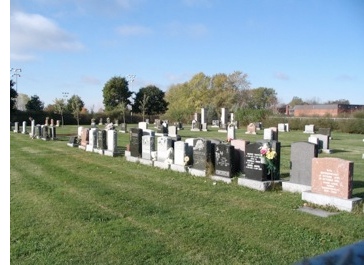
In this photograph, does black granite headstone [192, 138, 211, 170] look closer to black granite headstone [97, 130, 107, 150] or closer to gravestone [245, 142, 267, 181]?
gravestone [245, 142, 267, 181]

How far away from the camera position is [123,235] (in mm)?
5773

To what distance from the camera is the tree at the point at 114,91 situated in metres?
76.6

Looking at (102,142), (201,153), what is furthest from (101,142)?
(201,153)

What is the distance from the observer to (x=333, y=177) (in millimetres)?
7523

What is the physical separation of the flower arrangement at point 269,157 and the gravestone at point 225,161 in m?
1.19

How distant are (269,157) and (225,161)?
1.56 meters

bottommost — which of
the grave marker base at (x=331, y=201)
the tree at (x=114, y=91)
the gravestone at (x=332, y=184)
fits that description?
the grave marker base at (x=331, y=201)

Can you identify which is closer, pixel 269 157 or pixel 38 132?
pixel 269 157

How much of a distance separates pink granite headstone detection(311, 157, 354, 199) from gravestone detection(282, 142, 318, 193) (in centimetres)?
68

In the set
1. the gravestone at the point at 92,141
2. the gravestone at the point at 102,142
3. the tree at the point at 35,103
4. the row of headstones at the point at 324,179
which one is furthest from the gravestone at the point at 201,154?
the tree at the point at 35,103

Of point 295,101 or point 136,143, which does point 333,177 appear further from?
point 295,101

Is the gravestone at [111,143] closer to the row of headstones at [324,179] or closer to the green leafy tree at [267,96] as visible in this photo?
the row of headstones at [324,179]

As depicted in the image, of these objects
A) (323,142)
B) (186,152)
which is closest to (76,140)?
(186,152)
